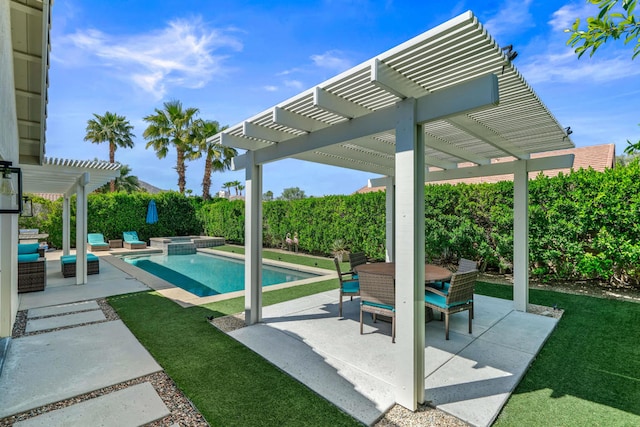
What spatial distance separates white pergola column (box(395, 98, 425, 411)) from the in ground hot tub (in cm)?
1830

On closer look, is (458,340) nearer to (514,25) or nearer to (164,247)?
(514,25)

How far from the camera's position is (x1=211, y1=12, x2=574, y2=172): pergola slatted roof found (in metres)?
2.67

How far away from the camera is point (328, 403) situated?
330cm

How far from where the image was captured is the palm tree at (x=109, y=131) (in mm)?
26219

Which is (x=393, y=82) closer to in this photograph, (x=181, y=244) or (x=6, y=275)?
(x=6, y=275)

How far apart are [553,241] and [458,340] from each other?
214 inches

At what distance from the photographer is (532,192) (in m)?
8.52

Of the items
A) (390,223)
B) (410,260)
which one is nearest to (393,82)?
(410,260)

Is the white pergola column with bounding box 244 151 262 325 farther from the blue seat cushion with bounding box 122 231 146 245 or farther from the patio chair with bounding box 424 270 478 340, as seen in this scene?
the blue seat cushion with bounding box 122 231 146 245

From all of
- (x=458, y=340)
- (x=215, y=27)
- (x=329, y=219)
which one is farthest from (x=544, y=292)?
(x=215, y=27)

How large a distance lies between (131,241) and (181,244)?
123 inches

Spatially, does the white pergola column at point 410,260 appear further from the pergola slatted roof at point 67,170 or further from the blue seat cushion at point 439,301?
the pergola slatted roof at point 67,170

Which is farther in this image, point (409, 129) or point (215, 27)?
point (215, 27)

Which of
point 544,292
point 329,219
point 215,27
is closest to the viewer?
point 544,292
